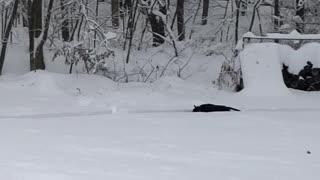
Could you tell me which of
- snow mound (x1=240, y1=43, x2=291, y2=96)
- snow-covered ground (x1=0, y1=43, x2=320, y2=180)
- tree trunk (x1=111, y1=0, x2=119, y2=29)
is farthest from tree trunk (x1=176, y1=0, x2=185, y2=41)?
snow mound (x1=240, y1=43, x2=291, y2=96)

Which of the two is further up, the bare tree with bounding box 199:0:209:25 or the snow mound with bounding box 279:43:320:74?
the bare tree with bounding box 199:0:209:25

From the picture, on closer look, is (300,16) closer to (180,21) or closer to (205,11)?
(180,21)

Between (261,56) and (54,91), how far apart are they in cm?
440

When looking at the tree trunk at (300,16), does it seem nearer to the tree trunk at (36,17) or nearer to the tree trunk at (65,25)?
the tree trunk at (65,25)

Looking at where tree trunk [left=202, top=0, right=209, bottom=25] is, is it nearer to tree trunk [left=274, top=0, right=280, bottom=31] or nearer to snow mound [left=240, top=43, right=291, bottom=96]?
tree trunk [left=274, top=0, right=280, bottom=31]

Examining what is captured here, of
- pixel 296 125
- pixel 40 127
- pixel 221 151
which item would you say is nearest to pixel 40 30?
pixel 40 127

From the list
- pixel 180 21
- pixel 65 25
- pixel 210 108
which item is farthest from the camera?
pixel 180 21

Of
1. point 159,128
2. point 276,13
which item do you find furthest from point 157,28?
point 159,128

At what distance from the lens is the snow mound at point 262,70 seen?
12.0m

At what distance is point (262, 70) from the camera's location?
40.6 ft

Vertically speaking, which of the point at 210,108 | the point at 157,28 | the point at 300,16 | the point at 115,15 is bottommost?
the point at 210,108

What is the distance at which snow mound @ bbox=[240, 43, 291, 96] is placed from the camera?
472 inches

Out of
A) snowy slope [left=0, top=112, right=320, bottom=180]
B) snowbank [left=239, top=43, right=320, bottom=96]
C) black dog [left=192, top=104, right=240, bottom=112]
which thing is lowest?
black dog [left=192, top=104, right=240, bottom=112]

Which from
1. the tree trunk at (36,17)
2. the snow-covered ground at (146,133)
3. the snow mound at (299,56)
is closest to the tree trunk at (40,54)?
the tree trunk at (36,17)
